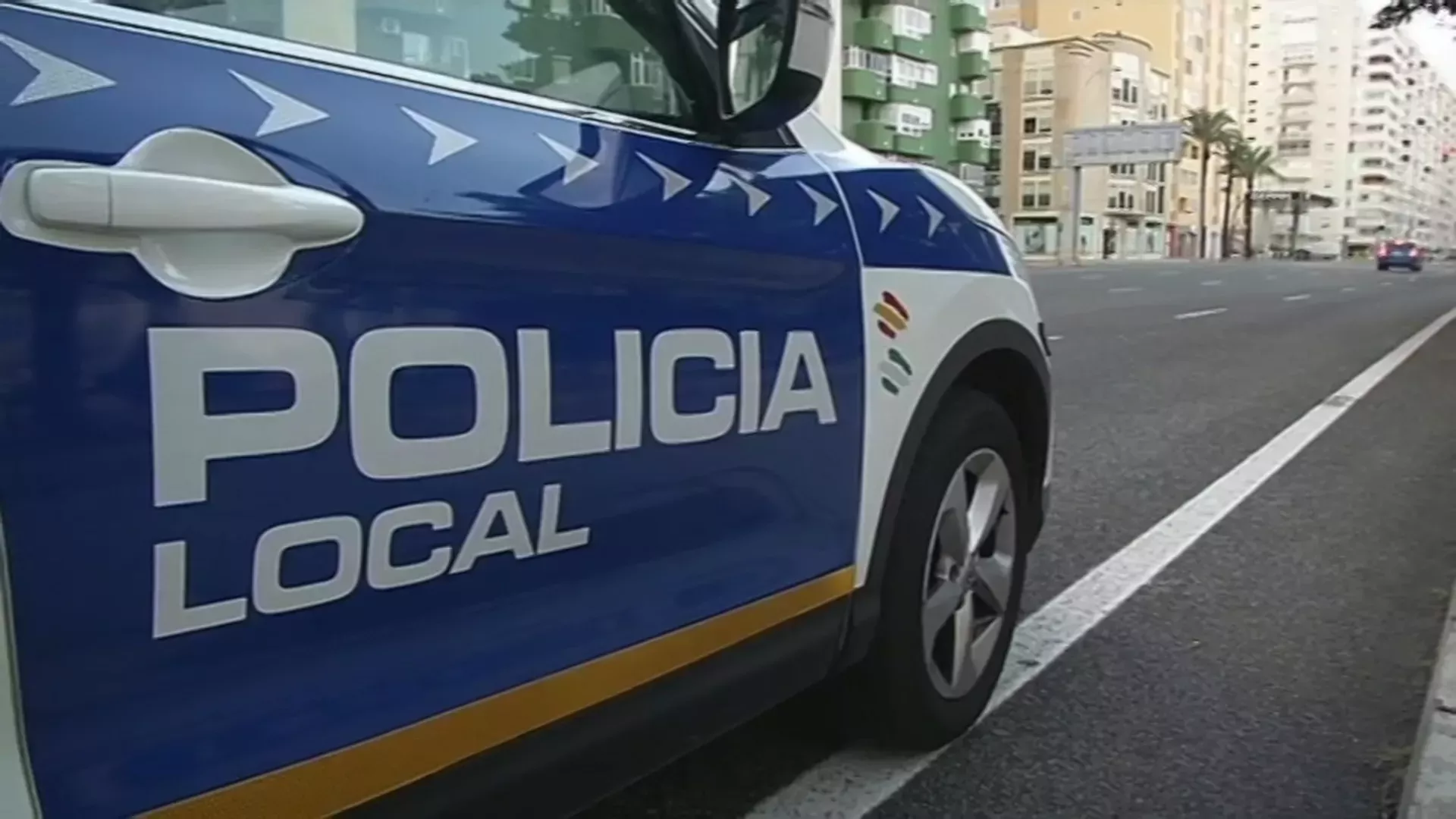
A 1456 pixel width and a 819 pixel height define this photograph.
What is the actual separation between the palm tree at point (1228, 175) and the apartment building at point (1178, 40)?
1696mm

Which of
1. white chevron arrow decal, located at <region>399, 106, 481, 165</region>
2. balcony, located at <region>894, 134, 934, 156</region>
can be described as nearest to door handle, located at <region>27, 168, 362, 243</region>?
white chevron arrow decal, located at <region>399, 106, 481, 165</region>

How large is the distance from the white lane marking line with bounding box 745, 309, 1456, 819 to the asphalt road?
0.01 metres

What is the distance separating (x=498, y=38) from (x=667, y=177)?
312mm

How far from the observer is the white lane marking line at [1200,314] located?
1820 centimetres

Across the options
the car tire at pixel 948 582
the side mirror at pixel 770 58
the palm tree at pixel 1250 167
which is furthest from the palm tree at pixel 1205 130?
the side mirror at pixel 770 58

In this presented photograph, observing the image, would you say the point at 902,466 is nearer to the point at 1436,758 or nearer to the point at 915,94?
the point at 1436,758

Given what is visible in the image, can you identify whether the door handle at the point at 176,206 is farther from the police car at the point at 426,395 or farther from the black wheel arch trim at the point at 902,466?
the black wheel arch trim at the point at 902,466

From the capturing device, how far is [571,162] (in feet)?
6.16

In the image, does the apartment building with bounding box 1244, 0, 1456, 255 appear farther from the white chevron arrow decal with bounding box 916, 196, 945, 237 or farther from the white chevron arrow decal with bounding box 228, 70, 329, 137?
the white chevron arrow decal with bounding box 228, 70, 329, 137

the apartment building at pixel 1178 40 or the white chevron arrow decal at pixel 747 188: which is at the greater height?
the apartment building at pixel 1178 40

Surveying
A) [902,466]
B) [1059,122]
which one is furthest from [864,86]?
[902,466]

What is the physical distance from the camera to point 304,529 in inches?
57.2

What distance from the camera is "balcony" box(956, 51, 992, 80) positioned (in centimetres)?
6962

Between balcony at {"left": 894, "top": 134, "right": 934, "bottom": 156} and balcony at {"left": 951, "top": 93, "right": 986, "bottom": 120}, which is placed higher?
balcony at {"left": 951, "top": 93, "right": 986, "bottom": 120}
